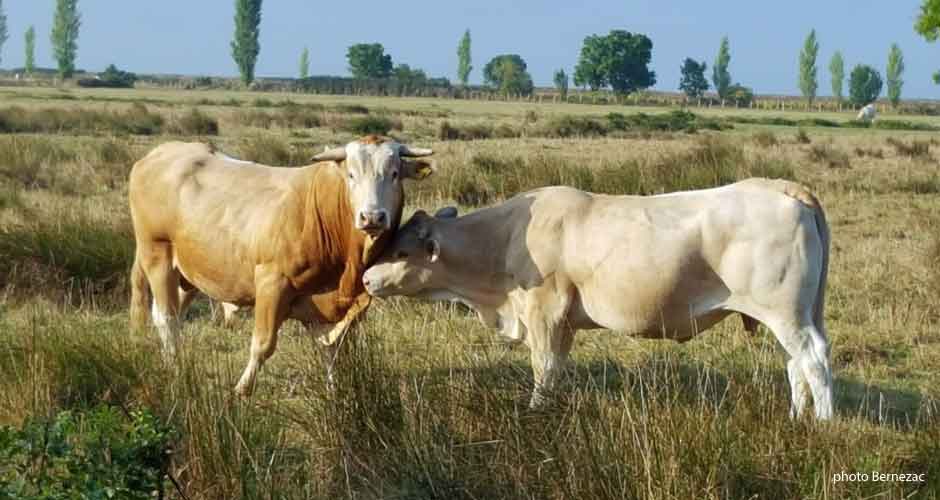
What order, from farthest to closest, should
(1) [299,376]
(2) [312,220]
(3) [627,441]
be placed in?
(2) [312,220] < (1) [299,376] < (3) [627,441]

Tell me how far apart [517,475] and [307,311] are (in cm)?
284

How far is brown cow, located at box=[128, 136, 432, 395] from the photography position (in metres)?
7.79

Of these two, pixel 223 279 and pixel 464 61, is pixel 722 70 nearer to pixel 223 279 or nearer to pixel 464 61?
pixel 464 61

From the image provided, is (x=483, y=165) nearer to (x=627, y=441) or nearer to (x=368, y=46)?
(x=627, y=441)

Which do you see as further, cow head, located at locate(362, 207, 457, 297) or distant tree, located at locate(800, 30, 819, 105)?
distant tree, located at locate(800, 30, 819, 105)

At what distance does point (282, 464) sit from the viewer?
20.3 feet

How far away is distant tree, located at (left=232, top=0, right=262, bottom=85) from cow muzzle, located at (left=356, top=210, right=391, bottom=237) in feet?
398

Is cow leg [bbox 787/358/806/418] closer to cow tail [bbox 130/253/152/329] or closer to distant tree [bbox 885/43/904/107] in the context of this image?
cow tail [bbox 130/253/152/329]

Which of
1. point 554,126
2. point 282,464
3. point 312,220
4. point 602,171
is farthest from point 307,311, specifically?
point 554,126

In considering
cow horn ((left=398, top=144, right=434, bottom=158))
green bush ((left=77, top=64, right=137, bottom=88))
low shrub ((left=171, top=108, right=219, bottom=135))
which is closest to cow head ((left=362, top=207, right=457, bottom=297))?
cow horn ((left=398, top=144, right=434, bottom=158))

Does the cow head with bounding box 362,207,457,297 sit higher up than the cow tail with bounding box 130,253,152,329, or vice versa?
the cow head with bounding box 362,207,457,297

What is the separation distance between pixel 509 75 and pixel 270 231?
483ft

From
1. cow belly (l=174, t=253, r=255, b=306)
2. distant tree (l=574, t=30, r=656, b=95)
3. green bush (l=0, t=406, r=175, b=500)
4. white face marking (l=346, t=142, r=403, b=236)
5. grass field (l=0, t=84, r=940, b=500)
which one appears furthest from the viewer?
Answer: distant tree (l=574, t=30, r=656, b=95)

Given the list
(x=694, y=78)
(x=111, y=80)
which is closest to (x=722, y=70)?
(x=694, y=78)
